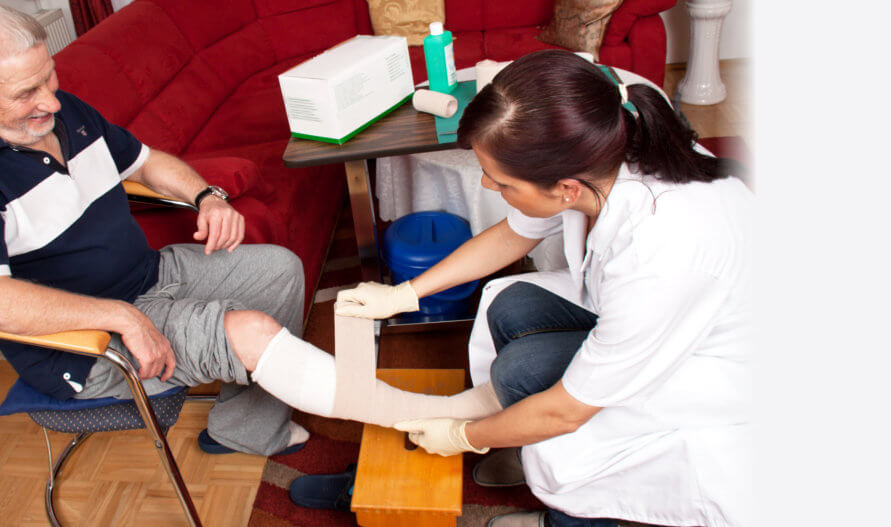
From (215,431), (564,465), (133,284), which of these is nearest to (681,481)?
(564,465)

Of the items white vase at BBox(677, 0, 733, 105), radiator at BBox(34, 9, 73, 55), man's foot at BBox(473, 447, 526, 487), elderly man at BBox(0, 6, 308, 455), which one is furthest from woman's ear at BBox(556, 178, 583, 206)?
radiator at BBox(34, 9, 73, 55)

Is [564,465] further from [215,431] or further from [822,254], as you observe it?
[822,254]

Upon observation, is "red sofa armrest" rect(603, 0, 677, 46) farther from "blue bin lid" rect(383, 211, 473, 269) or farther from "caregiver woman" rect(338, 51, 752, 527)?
"caregiver woman" rect(338, 51, 752, 527)

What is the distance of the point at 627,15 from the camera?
8.41 feet

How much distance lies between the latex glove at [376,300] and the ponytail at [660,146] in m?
0.55

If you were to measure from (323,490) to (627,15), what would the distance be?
7.22 feet

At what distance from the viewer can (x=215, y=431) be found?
1413 mm

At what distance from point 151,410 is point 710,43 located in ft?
9.73

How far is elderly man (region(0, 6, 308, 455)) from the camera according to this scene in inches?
39.6

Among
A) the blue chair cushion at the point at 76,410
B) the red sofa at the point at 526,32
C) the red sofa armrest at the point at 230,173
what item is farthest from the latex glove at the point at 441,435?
the red sofa at the point at 526,32

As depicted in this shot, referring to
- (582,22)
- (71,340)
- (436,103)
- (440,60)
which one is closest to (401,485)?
(71,340)

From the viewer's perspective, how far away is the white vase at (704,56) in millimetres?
2910

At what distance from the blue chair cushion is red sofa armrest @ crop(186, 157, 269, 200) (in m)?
0.61

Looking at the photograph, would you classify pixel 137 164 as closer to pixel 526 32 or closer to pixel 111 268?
pixel 111 268
